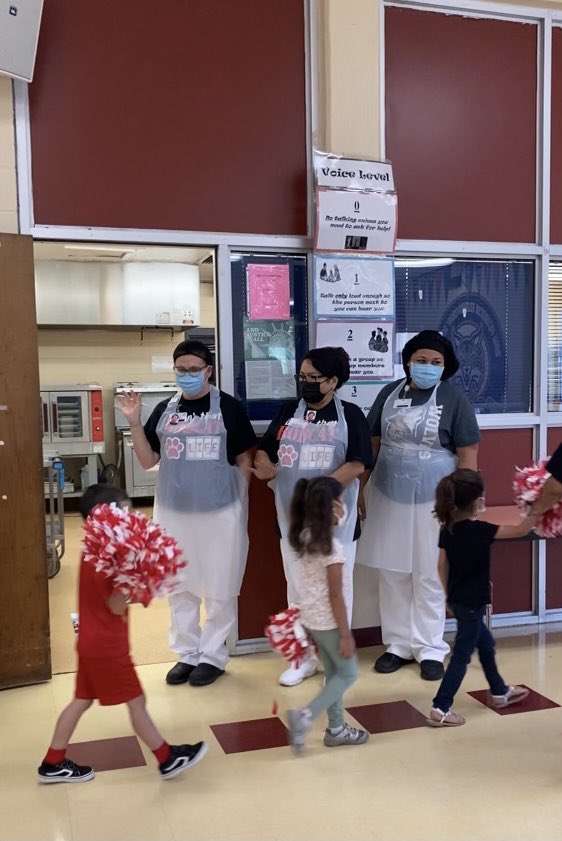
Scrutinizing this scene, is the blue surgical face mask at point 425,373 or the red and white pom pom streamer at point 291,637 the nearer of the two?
the red and white pom pom streamer at point 291,637

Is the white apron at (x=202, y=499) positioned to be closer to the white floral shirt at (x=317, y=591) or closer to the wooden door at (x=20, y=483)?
the wooden door at (x=20, y=483)

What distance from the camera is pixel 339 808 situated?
232 centimetres

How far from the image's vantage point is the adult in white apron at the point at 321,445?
10.5 ft

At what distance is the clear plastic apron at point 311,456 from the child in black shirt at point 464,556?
Answer: 0.57 m

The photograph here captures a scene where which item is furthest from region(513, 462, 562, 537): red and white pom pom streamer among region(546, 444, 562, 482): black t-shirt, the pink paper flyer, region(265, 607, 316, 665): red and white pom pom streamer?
the pink paper flyer

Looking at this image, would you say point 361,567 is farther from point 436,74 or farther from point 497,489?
point 436,74

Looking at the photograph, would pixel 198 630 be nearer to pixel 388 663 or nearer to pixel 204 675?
pixel 204 675

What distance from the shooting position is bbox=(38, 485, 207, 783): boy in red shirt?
7.69 feet

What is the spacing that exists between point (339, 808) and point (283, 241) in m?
2.49

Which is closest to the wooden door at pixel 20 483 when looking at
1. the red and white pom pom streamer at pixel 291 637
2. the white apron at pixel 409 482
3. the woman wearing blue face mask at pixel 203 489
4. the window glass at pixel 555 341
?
the woman wearing blue face mask at pixel 203 489

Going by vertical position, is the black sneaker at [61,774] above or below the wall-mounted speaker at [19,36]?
below

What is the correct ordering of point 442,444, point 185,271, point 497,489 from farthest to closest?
point 185,271
point 497,489
point 442,444

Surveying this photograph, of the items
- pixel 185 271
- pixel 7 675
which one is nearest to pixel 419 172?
pixel 7 675

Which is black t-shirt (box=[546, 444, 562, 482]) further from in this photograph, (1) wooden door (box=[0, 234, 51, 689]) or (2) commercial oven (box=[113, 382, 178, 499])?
(2) commercial oven (box=[113, 382, 178, 499])
